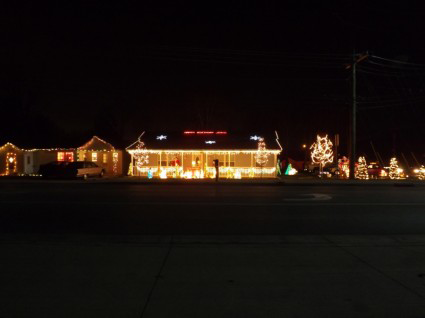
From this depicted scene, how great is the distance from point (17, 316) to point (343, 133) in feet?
226

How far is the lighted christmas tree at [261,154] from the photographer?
36.2 metres

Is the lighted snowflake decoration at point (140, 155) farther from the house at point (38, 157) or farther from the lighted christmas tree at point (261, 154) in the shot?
the lighted christmas tree at point (261, 154)

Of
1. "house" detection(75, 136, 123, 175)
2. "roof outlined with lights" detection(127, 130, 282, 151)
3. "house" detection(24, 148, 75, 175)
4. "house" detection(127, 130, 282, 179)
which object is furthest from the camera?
"house" detection(24, 148, 75, 175)

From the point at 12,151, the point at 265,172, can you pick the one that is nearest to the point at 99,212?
the point at 265,172

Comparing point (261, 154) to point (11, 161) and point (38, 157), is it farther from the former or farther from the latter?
point (11, 161)

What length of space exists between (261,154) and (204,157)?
4.61m

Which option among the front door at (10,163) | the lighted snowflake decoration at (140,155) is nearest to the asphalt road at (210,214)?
the lighted snowflake decoration at (140,155)

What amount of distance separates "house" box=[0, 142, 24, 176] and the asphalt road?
73.2ft

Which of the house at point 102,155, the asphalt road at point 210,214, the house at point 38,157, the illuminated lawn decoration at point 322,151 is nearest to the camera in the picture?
the asphalt road at point 210,214

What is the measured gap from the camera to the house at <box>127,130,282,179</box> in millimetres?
37094

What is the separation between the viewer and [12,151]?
136 ft

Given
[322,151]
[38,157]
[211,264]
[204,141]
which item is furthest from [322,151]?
[211,264]

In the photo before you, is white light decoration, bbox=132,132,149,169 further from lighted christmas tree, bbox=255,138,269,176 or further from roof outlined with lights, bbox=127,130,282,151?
lighted christmas tree, bbox=255,138,269,176

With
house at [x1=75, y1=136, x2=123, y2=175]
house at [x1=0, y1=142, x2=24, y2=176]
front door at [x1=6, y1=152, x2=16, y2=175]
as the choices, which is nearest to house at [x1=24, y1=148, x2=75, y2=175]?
house at [x1=0, y1=142, x2=24, y2=176]
